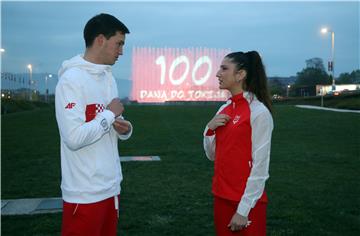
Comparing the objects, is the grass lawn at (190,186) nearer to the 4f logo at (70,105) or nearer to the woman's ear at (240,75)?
the woman's ear at (240,75)

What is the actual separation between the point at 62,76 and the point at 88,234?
96cm

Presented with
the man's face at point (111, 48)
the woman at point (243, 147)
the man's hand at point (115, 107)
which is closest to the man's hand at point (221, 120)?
the woman at point (243, 147)

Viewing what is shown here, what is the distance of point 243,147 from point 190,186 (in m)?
4.87

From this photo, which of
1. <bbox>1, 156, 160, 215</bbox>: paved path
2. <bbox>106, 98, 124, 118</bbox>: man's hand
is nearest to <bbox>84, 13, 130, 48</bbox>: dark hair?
<bbox>106, 98, 124, 118</bbox>: man's hand

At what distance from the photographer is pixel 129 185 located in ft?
25.3

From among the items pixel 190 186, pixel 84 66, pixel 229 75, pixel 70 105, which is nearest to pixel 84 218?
pixel 70 105

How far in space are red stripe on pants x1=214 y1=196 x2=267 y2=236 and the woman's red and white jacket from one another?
0.18 ft

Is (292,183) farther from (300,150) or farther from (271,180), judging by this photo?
(300,150)

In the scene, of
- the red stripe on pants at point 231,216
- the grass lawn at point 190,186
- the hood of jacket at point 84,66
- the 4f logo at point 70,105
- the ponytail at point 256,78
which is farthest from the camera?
the grass lawn at point 190,186

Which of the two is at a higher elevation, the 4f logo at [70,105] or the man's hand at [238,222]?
Answer: the 4f logo at [70,105]

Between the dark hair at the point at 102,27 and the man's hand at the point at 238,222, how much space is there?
139 centimetres

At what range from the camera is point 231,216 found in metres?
2.90

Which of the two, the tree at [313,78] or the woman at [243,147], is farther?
the tree at [313,78]

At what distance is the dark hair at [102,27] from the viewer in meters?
2.75
